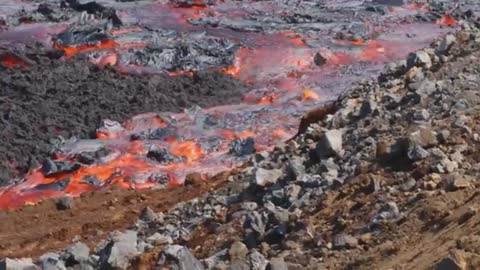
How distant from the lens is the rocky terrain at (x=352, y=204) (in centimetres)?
532

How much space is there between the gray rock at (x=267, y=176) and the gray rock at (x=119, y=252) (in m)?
1.24

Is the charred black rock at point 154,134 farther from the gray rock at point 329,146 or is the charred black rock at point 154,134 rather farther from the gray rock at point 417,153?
the gray rock at point 417,153

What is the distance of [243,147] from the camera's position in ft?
39.6

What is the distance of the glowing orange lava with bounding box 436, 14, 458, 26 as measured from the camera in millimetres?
18577

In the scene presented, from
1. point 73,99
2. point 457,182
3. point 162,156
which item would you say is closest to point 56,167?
point 162,156

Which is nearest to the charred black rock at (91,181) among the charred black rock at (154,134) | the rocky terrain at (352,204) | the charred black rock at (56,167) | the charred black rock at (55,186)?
the charred black rock at (55,186)

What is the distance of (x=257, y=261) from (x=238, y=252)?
333 millimetres

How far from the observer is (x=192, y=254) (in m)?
6.20

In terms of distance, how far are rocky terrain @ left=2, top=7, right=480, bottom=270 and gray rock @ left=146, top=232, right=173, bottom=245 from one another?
20 millimetres

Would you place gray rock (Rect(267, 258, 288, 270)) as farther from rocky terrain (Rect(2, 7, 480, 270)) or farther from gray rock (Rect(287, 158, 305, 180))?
gray rock (Rect(287, 158, 305, 180))

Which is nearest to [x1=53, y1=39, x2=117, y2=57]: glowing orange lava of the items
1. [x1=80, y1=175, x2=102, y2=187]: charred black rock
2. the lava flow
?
the lava flow

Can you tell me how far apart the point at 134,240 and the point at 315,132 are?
265cm

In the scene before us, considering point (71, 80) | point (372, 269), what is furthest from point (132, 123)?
point (372, 269)

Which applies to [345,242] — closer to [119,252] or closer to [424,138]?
[424,138]
